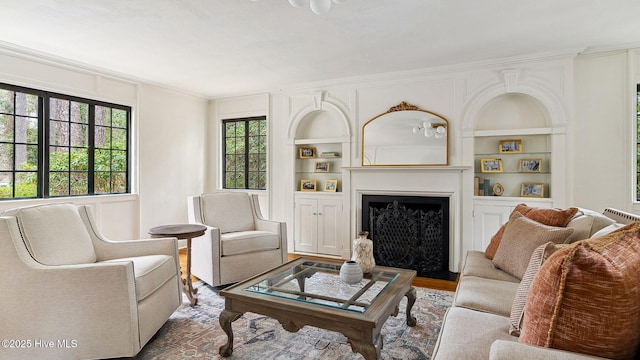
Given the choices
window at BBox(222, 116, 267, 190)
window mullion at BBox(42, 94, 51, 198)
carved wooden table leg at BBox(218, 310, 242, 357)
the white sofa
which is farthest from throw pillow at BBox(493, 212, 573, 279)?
window mullion at BBox(42, 94, 51, 198)

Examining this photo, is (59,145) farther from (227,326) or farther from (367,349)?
(367,349)

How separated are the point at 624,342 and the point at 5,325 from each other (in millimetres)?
2833

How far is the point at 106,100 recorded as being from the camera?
14.1ft

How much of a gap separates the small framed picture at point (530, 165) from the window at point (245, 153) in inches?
135

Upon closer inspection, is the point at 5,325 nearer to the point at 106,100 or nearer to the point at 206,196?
the point at 206,196

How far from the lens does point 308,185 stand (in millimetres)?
5031

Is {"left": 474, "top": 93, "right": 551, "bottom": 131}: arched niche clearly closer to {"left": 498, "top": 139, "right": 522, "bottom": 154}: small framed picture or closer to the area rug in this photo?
{"left": 498, "top": 139, "right": 522, "bottom": 154}: small framed picture

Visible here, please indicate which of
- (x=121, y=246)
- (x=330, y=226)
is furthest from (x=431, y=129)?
(x=121, y=246)

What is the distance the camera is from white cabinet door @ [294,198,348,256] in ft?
15.3

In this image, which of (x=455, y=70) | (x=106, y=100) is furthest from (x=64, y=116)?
(x=455, y=70)

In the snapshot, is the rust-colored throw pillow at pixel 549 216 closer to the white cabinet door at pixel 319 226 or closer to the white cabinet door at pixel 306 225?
the white cabinet door at pixel 319 226

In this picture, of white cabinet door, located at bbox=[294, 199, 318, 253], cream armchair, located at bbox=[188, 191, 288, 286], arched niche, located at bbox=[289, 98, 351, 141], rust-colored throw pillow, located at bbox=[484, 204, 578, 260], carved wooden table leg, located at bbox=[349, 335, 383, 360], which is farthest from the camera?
white cabinet door, located at bbox=[294, 199, 318, 253]

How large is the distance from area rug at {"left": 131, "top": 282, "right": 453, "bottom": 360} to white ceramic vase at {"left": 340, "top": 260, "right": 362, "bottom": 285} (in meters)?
0.41

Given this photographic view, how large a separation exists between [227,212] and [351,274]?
2093 millimetres
